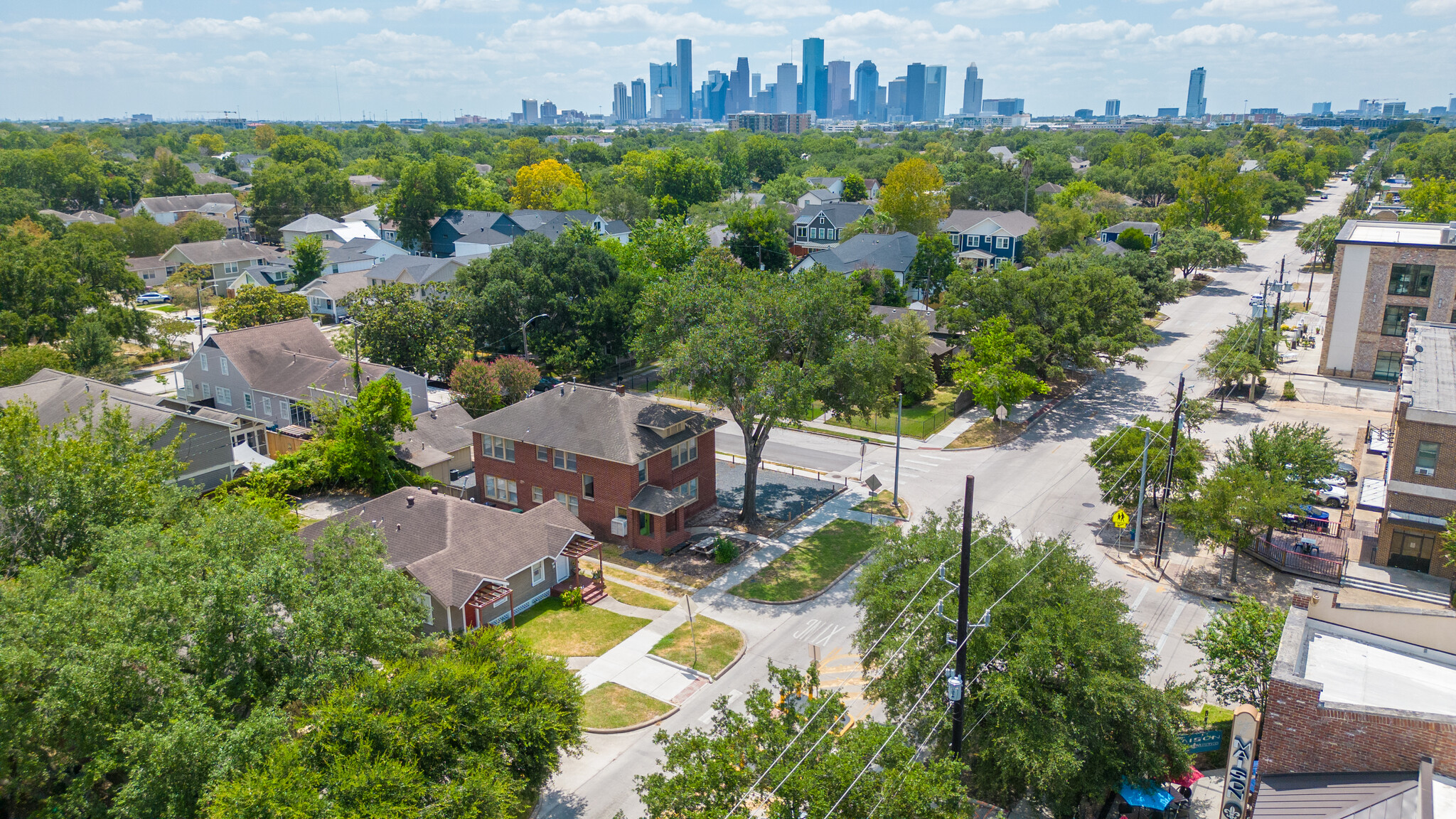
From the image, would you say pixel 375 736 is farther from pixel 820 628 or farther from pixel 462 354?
pixel 462 354

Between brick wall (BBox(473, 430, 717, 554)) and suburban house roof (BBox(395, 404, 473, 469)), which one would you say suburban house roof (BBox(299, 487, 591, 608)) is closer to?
brick wall (BBox(473, 430, 717, 554))

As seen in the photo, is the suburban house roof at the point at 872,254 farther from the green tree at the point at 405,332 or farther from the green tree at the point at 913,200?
the green tree at the point at 405,332

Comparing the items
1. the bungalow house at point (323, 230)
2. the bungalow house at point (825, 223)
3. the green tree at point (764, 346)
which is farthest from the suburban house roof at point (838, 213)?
the green tree at point (764, 346)

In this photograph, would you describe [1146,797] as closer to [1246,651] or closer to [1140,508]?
[1246,651]

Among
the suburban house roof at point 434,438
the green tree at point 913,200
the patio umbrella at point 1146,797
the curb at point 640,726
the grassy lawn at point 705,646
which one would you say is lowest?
the curb at point 640,726

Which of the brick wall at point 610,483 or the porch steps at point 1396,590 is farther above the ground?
the brick wall at point 610,483

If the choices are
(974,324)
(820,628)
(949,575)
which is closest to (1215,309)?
(974,324)
